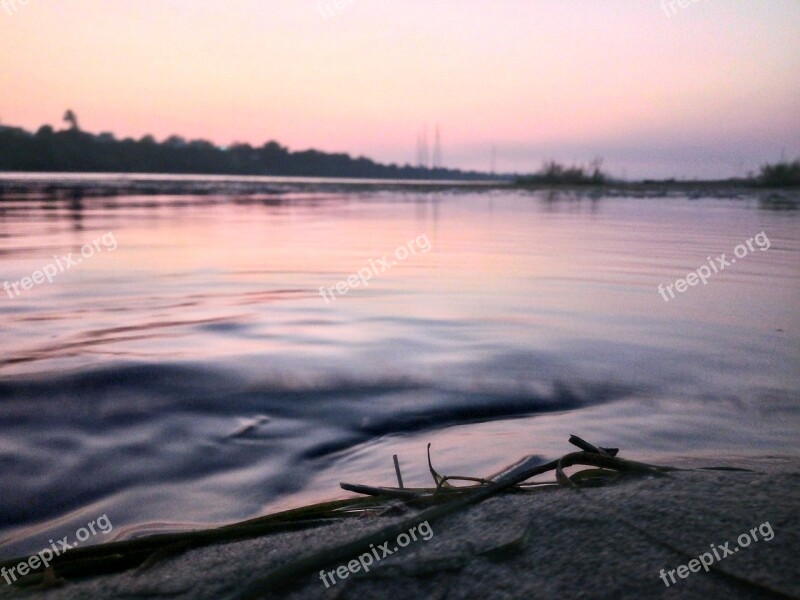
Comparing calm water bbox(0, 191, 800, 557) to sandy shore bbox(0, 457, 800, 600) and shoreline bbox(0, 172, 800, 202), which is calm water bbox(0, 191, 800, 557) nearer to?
sandy shore bbox(0, 457, 800, 600)

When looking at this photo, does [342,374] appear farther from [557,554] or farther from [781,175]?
[781,175]

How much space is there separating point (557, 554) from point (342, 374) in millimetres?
2445

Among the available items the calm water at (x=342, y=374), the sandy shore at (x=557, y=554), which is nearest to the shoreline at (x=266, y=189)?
the calm water at (x=342, y=374)

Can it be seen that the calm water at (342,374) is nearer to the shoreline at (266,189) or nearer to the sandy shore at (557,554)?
the sandy shore at (557,554)

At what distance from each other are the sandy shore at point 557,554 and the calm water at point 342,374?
0.63 metres

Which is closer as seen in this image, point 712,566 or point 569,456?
point 712,566

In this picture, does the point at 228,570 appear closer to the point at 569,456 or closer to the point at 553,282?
the point at 569,456

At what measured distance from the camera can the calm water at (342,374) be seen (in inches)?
98.5

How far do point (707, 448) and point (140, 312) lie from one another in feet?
13.9

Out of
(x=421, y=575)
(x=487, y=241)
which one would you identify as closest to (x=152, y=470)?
(x=421, y=575)

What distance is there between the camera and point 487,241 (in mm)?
10469

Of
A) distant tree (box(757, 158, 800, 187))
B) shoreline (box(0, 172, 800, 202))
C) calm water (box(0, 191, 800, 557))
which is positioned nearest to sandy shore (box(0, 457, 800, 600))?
calm water (box(0, 191, 800, 557))

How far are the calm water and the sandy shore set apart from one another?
2.06 ft

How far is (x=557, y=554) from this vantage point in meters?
1.43
